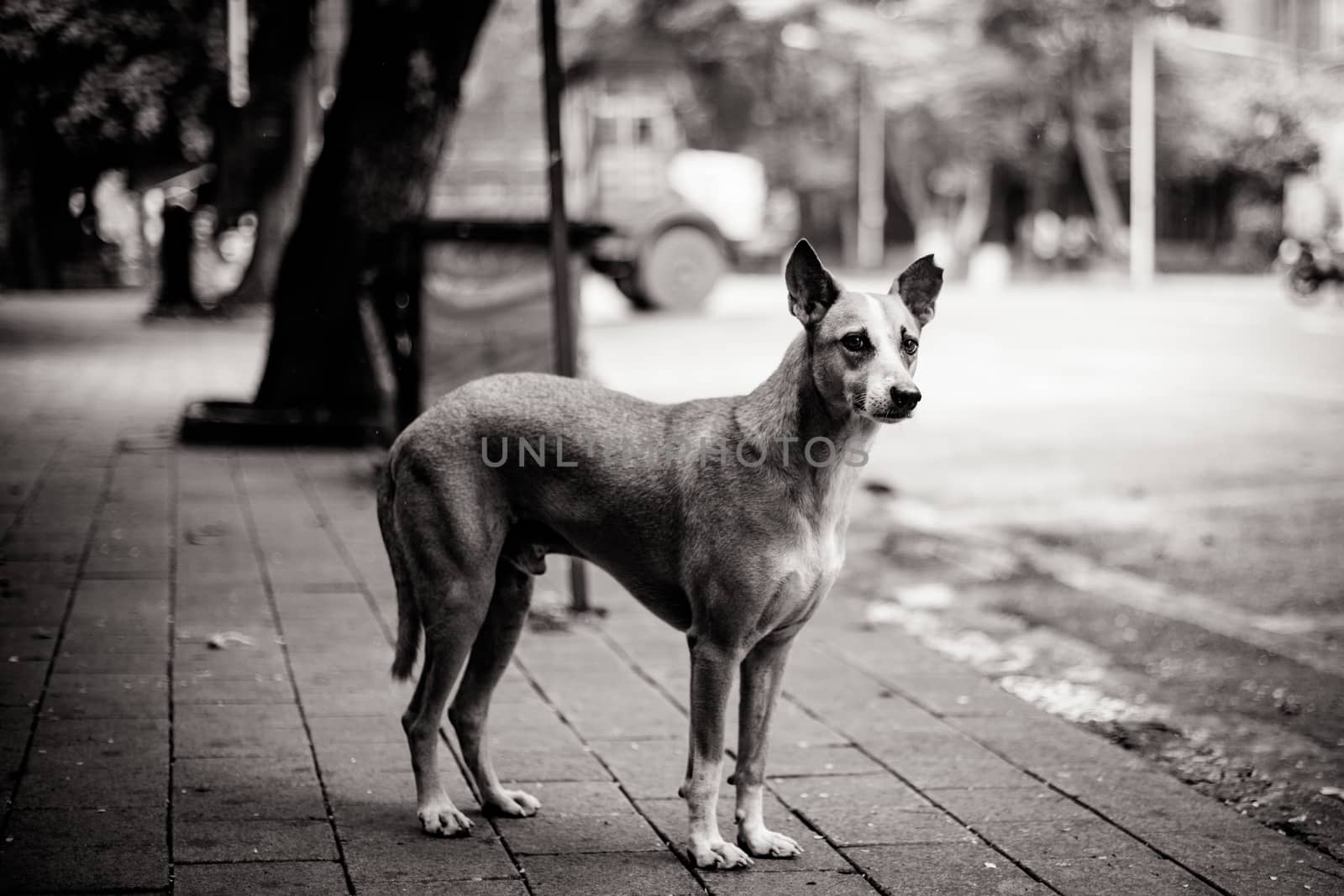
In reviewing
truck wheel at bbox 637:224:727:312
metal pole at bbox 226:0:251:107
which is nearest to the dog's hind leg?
metal pole at bbox 226:0:251:107

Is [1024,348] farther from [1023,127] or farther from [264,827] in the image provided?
[1023,127]

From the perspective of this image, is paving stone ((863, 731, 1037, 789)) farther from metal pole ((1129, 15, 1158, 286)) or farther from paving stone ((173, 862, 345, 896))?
metal pole ((1129, 15, 1158, 286))

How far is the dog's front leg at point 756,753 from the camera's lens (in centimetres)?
435

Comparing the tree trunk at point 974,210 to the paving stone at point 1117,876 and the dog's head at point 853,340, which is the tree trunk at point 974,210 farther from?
the dog's head at point 853,340

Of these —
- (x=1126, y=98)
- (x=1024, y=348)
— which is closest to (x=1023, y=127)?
(x=1126, y=98)

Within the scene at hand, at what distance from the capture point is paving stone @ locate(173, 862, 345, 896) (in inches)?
157

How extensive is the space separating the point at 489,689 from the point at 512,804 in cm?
32

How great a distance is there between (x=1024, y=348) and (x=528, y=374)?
1712cm

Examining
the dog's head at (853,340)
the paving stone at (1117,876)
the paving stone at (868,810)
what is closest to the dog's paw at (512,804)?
the paving stone at (868,810)

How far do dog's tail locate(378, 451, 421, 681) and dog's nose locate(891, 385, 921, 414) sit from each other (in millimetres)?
1380

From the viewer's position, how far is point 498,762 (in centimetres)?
515

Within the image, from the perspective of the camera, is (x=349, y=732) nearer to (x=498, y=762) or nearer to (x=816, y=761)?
(x=498, y=762)

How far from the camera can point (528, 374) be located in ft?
15.0

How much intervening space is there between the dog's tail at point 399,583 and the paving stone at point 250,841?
462 millimetres
